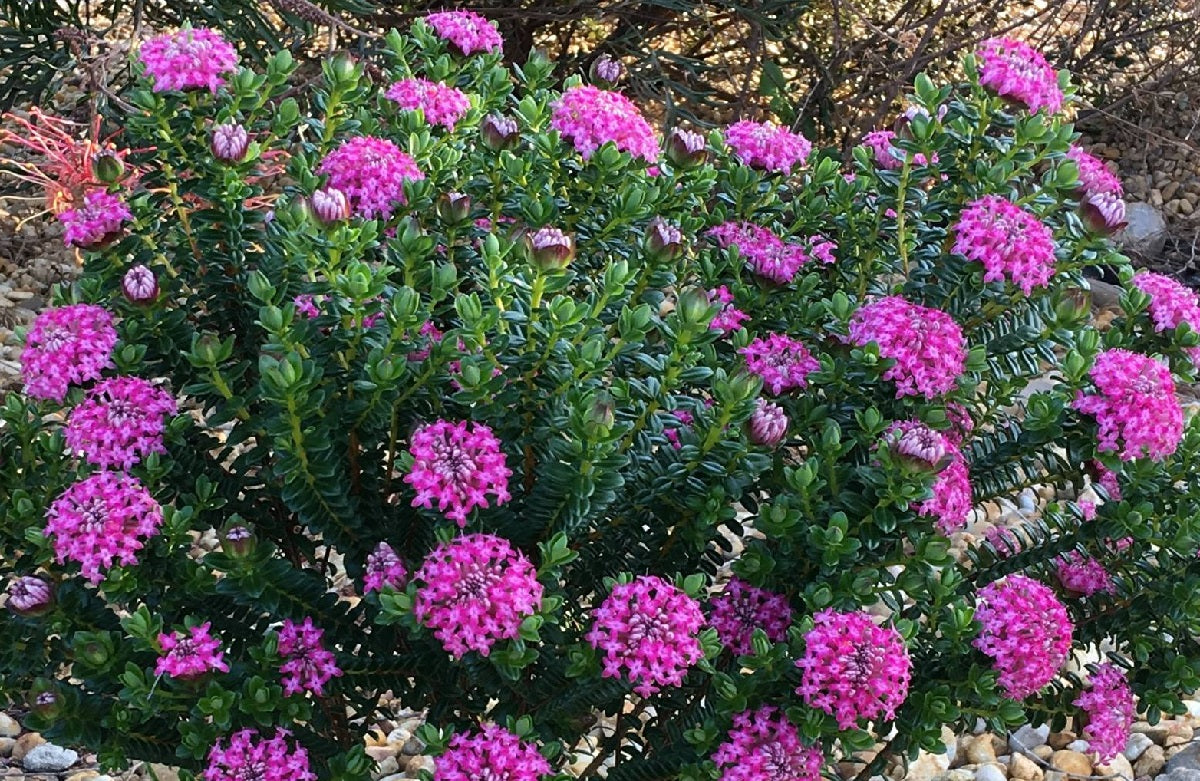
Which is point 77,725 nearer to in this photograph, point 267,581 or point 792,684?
point 267,581

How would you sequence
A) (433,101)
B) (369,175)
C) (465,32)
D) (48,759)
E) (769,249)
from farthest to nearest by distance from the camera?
(48,759) → (465,32) → (433,101) → (769,249) → (369,175)

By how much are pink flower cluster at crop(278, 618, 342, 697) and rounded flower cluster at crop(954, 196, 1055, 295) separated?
2.92 feet

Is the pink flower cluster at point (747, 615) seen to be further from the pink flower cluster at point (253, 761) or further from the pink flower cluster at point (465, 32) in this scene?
the pink flower cluster at point (465, 32)

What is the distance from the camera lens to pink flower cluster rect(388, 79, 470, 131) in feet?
6.42

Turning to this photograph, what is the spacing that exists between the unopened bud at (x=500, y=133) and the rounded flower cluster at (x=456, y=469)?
19.7 inches

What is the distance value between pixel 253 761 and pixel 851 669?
0.67 m

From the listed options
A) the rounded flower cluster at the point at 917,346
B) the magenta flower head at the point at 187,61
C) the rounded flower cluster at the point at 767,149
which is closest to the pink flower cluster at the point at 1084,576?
the rounded flower cluster at the point at 917,346

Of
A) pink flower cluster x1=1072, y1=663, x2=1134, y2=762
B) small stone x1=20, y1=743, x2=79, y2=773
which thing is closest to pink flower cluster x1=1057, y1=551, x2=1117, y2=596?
pink flower cluster x1=1072, y1=663, x2=1134, y2=762

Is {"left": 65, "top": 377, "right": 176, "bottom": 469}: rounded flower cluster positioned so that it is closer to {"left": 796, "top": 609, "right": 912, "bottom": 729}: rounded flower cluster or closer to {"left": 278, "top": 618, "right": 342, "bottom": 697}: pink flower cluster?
{"left": 278, "top": 618, "right": 342, "bottom": 697}: pink flower cluster

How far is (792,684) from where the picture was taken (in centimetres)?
156

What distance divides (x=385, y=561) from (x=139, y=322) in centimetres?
43

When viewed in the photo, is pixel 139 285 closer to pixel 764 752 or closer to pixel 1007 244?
pixel 764 752

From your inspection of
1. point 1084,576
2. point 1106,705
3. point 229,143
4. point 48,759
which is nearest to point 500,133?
point 229,143

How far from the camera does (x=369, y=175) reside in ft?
5.71
